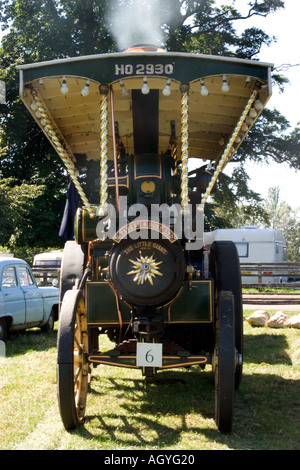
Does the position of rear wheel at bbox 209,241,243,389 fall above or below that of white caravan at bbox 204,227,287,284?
below

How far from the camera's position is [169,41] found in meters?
19.5

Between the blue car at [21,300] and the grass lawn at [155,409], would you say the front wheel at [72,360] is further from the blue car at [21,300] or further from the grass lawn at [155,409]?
the blue car at [21,300]

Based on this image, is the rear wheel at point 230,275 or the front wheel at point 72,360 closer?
the front wheel at point 72,360

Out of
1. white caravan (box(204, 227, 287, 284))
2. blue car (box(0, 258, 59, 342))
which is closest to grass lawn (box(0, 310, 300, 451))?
blue car (box(0, 258, 59, 342))

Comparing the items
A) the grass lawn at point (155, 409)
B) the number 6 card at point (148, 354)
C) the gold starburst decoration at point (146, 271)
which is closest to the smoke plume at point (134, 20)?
the grass lawn at point (155, 409)

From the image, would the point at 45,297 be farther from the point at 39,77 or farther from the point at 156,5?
the point at 156,5

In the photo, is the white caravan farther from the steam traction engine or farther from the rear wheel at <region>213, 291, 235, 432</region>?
the rear wheel at <region>213, 291, 235, 432</region>

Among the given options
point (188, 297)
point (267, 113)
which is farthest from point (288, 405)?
point (267, 113)

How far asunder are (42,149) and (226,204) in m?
7.19

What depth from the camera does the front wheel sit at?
4164mm

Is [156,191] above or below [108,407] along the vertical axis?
above

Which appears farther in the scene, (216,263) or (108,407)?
(216,263)

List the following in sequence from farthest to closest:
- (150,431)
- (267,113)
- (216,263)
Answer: (267,113) → (216,263) → (150,431)

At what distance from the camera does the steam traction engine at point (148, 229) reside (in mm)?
4461
